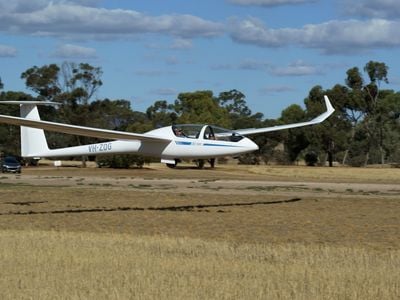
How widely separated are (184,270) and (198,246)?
3.72 metres

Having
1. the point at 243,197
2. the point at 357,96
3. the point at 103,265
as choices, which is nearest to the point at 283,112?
the point at 357,96

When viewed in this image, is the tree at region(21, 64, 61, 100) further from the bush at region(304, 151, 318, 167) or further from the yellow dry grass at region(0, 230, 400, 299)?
the yellow dry grass at region(0, 230, 400, 299)

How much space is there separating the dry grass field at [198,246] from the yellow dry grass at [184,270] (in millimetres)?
18

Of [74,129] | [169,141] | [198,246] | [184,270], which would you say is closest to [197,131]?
[169,141]

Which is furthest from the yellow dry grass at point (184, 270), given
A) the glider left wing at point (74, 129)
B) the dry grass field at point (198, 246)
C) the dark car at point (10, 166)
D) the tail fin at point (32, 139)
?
the dark car at point (10, 166)

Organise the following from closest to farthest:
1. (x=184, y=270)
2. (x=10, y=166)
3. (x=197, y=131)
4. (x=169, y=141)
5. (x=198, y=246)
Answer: (x=184, y=270)
(x=198, y=246)
(x=169, y=141)
(x=197, y=131)
(x=10, y=166)

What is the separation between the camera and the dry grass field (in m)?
11.4

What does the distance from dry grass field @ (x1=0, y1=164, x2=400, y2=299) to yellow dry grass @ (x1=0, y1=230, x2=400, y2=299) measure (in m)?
0.02

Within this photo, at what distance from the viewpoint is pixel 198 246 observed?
17062 millimetres

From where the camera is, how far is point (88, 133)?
2316 cm

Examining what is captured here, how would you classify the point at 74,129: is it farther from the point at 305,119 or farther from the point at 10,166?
the point at 305,119

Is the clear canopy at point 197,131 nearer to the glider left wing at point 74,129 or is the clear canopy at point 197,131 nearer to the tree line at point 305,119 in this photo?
the glider left wing at point 74,129

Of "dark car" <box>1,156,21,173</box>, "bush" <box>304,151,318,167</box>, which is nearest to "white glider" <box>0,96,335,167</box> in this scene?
"dark car" <box>1,156,21,173</box>

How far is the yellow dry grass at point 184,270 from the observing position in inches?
434
